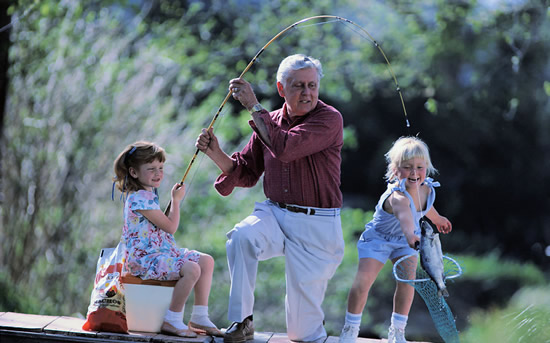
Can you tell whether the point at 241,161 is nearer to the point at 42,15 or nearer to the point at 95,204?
the point at 95,204

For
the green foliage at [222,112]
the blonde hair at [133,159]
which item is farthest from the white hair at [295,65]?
the green foliage at [222,112]

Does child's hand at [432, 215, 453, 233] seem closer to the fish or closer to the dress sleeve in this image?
the fish

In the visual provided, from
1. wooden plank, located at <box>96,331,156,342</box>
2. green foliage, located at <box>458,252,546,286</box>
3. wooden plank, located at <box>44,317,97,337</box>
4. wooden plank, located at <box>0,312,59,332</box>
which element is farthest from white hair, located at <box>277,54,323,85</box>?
green foliage, located at <box>458,252,546,286</box>

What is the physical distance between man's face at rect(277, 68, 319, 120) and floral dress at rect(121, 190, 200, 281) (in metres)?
0.79

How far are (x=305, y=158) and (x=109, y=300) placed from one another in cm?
110

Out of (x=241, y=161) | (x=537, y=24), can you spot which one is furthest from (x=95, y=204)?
(x=537, y=24)

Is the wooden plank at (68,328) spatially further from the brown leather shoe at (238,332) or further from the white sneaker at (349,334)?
the white sneaker at (349,334)

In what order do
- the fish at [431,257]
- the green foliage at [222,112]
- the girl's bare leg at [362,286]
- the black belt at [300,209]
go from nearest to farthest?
the fish at [431,257] < the girl's bare leg at [362,286] < the black belt at [300,209] < the green foliage at [222,112]

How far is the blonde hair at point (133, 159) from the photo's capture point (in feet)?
11.5

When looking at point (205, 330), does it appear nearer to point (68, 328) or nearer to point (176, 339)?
point (176, 339)

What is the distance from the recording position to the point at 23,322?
3473mm

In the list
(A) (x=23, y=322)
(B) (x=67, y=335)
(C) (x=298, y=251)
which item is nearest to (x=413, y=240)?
(C) (x=298, y=251)

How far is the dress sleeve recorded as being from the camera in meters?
3.44

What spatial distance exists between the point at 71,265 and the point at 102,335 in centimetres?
334
